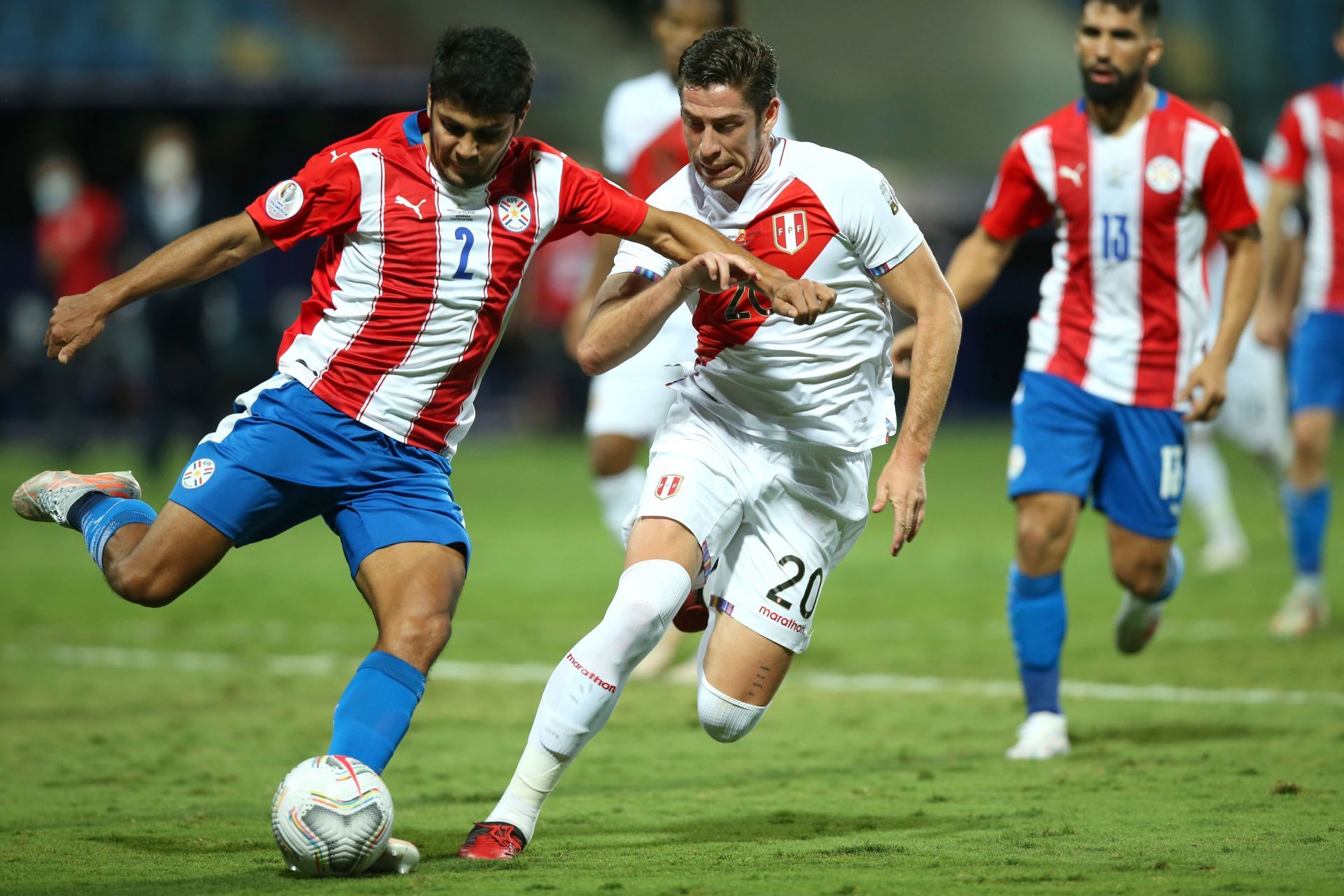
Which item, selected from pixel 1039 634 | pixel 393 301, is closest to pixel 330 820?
pixel 393 301

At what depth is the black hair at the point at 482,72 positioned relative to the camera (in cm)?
403

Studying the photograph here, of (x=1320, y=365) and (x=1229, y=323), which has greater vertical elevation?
(x=1229, y=323)

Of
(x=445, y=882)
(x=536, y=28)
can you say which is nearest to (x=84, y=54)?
(x=536, y=28)

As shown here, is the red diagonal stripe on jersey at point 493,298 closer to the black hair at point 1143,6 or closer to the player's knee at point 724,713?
the player's knee at point 724,713

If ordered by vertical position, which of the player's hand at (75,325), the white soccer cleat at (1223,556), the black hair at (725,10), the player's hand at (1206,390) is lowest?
the white soccer cleat at (1223,556)

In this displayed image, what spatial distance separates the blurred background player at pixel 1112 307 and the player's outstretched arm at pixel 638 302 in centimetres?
164

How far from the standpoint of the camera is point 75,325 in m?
4.07

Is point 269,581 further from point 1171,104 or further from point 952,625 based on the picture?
point 1171,104

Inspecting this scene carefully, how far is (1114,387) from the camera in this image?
18.6ft

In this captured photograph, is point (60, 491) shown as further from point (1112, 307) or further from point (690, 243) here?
point (1112, 307)

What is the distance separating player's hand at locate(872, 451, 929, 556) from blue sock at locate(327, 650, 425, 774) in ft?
4.00

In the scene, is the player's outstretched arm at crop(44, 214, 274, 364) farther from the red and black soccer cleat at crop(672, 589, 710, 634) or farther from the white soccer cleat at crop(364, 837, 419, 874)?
the red and black soccer cleat at crop(672, 589, 710, 634)

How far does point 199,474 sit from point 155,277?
20.9 inches

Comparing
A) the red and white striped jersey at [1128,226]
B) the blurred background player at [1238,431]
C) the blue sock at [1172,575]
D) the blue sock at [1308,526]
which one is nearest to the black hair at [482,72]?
the red and white striped jersey at [1128,226]
